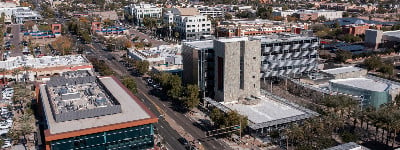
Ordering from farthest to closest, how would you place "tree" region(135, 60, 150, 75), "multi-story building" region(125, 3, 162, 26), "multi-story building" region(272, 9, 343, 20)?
"multi-story building" region(272, 9, 343, 20), "multi-story building" region(125, 3, 162, 26), "tree" region(135, 60, 150, 75)

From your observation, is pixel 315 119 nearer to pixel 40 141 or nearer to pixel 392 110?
A: pixel 392 110

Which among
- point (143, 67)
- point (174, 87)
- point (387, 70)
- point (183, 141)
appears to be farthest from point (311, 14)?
point (183, 141)

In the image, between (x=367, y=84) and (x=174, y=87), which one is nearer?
(x=174, y=87)

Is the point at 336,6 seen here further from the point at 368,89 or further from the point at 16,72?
the point at 16,72

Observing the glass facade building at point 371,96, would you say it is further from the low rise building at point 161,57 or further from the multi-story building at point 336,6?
the multi-story building at point 336,6

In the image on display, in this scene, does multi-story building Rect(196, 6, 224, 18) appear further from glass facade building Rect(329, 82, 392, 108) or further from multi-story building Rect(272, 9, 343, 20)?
glass facade building Rect(329, 82, 392, 108)

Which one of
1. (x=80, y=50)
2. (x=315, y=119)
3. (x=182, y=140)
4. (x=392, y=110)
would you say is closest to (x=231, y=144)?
(x=182, y=140)

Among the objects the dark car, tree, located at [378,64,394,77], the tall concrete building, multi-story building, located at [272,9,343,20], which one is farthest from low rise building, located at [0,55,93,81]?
multi-story building, located at [272,9,343,20]
